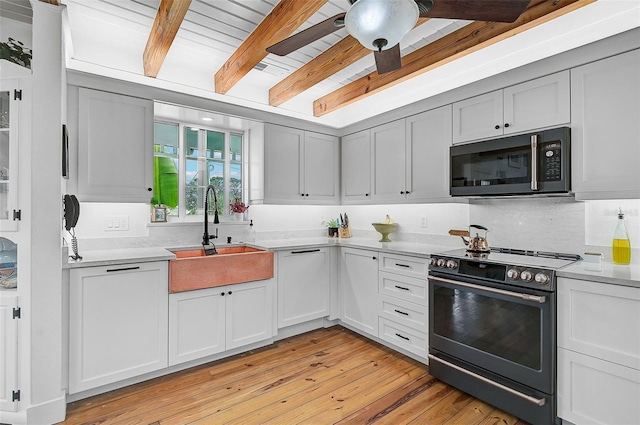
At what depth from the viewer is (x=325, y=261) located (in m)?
3.42

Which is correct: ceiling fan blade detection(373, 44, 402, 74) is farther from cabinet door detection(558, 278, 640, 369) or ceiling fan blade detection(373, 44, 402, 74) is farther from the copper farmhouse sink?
the copper farmhouse sink

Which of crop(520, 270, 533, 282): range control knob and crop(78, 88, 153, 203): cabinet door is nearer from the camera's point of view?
crop(520, 270, 533, 282): range control knob

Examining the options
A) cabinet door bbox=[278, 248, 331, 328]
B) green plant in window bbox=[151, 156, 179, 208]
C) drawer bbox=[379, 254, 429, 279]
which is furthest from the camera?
cabinet door bbox=[278, 248, 331, 328]

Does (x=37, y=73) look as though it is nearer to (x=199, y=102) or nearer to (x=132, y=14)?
(x=132, y=14)

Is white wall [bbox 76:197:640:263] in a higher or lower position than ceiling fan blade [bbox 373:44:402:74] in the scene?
lower

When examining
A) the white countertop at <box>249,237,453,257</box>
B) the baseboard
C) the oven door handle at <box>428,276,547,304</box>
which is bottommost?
the baseboard

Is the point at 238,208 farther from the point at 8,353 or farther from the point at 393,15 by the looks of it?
the point at 393,15

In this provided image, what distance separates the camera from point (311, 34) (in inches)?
63.0

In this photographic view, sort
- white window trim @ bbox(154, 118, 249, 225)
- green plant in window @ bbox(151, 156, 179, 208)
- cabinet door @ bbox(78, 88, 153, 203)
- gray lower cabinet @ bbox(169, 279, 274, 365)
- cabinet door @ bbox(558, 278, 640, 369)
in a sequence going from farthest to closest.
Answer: white window trim @ bbox(154, 118, 249, 225) < green plant in window @ bbox(151, 156, 179, 208) < gray lower cabinet @ bbox(169, 279, 274, 365) < cabinet door @ bbox(78, 88, 153, 203) < cabinet door @ bbox(558, 278, 640, 369)

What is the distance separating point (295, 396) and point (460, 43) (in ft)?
9.29

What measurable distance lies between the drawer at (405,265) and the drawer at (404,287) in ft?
0.13

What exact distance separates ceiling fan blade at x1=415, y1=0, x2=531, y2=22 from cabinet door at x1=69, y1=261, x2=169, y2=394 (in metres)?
2.36

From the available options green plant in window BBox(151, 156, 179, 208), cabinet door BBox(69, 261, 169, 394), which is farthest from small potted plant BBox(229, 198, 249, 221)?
cabinet door BBox(69, 261, 169, 394)

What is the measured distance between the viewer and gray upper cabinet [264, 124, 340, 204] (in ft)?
11.3
